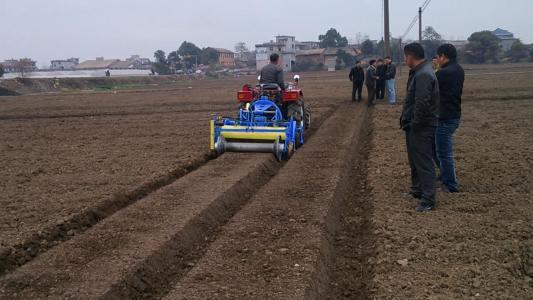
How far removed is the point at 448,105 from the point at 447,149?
1.76 feet

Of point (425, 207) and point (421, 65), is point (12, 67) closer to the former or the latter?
point (421, 65)

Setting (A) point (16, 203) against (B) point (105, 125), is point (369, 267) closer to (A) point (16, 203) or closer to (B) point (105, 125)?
(A) point (16, 203)

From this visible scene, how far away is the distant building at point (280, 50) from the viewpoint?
73.9 meters

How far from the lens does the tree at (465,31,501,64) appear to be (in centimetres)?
5934

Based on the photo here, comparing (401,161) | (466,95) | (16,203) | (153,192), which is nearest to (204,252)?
(153,192)

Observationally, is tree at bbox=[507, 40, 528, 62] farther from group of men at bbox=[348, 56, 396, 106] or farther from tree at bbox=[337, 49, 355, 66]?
group of men at bbox=[348, 56, 396, 106]

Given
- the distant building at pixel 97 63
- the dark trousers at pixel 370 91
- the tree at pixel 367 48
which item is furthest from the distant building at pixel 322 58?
the dark trousers at pixel 370 91

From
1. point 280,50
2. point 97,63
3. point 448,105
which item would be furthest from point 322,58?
point 448,105

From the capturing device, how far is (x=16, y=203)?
20.1 ft

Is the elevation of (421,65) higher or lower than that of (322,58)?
lower

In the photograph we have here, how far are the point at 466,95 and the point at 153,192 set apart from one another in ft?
50.6

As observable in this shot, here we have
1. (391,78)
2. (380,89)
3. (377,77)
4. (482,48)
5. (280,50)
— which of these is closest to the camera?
(391,78)

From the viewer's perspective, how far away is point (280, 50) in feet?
228

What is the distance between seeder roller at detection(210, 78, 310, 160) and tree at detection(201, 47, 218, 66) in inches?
3389
